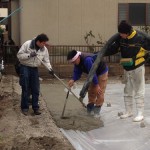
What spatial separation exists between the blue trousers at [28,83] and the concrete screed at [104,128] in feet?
1.80

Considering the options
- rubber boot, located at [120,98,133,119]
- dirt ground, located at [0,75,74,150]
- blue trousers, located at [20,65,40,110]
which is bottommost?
dirt ground, located at [0,75,74,150]

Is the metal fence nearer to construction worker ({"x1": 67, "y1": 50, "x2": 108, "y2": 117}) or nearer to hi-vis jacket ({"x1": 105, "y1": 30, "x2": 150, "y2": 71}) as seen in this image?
construction worker ({"x1": 67, "y1": 50, "x2": 108, "y2": 117})

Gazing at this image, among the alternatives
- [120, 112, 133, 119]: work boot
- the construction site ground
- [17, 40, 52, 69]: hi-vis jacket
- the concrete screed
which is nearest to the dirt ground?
the construction site ground

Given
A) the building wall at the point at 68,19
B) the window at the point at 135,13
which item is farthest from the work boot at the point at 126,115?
the window at the point at 135,13

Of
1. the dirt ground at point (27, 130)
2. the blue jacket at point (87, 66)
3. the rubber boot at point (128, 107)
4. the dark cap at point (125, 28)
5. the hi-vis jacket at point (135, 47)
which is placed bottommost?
the dirt ground at point (27, 130)

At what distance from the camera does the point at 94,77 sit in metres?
8.37

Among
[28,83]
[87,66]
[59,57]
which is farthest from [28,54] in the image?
[59,57]

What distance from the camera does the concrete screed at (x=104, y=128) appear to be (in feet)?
22.8

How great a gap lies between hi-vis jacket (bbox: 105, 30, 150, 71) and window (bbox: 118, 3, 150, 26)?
28.5 feet

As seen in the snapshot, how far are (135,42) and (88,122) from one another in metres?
1.64

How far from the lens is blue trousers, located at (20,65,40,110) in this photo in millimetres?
8664

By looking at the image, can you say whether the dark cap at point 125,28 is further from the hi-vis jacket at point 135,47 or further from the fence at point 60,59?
the fence at point 60,59

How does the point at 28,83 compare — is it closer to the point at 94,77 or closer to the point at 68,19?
the point at 94,77

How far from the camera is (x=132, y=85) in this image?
27.5 ft
